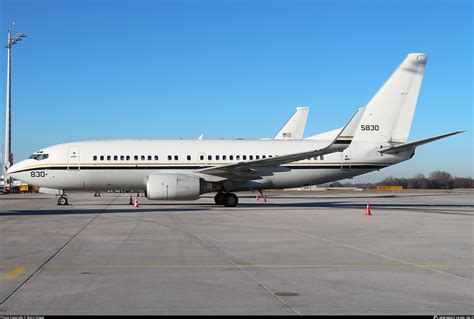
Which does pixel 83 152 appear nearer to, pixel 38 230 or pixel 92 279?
pixel 38 230

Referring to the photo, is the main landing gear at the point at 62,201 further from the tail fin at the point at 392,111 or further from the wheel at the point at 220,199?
the tail fin at the point at 392,111

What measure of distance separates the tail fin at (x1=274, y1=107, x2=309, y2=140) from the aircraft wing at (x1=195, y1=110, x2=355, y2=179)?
18830mm

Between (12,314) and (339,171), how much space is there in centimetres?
2488

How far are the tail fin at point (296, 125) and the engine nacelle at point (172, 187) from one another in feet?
71.3

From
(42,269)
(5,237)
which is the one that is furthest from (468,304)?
(5,237)

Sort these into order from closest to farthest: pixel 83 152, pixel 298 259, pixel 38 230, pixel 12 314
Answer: pixel 12 314, pixel 298 259, pixel 38 230, pixel 83 152

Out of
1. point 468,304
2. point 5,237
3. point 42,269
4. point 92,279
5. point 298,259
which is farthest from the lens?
point 5,237

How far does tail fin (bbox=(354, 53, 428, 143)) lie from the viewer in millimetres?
28734

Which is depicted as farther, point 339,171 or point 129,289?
point 339,171

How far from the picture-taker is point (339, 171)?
29.0 metres

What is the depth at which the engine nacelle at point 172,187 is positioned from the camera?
2503 cm

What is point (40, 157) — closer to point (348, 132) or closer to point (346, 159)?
point (348, 132)

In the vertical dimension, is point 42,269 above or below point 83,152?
below

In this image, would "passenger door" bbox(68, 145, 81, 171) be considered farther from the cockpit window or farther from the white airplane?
the cockpit window
